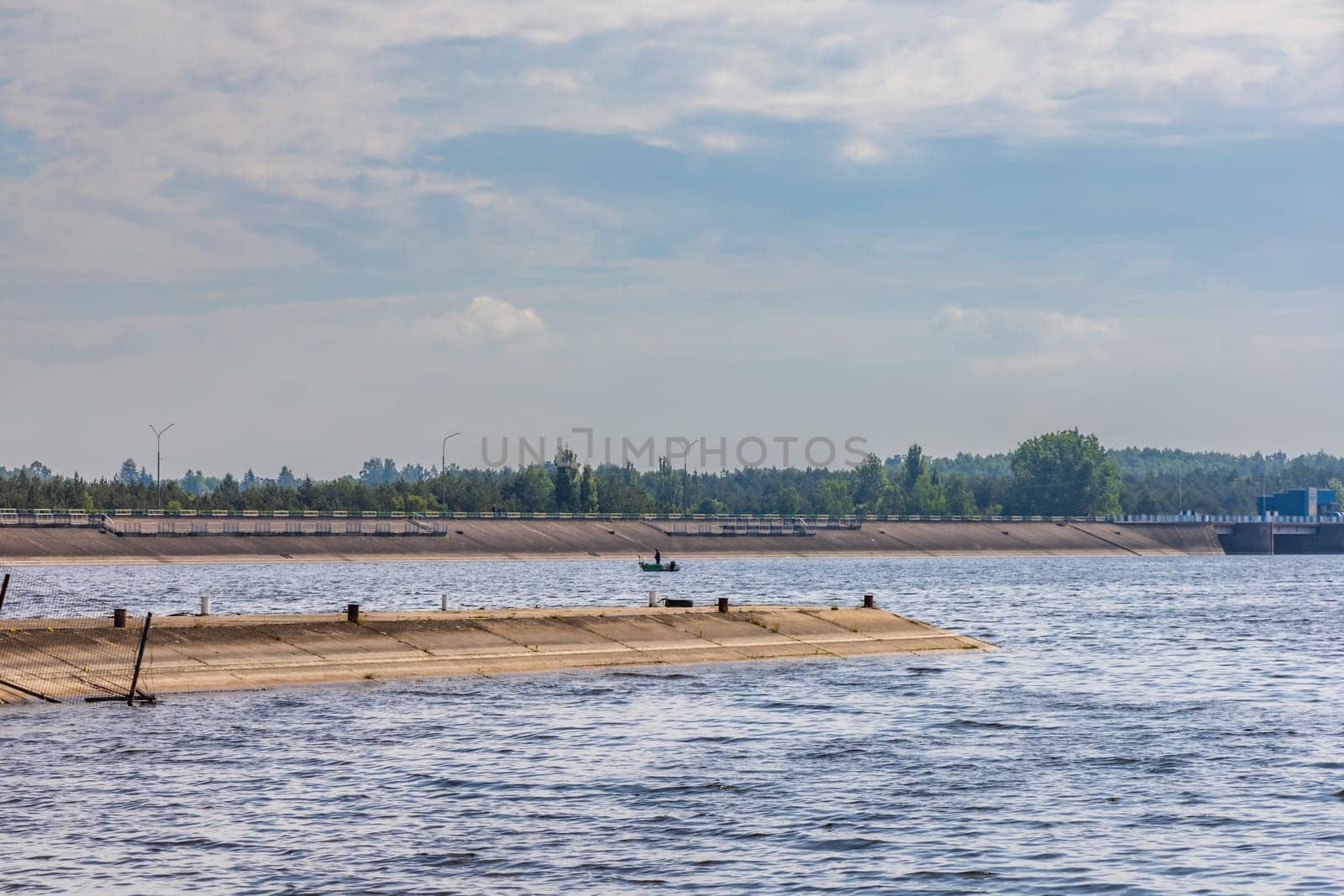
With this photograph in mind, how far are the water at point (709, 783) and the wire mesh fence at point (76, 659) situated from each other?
2.20 meters

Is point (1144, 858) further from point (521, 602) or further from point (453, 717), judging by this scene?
point (521, 602)

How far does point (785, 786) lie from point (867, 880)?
28.6 ft

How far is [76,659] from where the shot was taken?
47.5 metres

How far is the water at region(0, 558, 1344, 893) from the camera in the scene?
2639 centimetres

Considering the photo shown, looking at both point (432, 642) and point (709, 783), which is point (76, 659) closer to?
point (432, 642)

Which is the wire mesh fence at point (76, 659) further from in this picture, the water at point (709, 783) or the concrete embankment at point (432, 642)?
the water at point (709, 783)

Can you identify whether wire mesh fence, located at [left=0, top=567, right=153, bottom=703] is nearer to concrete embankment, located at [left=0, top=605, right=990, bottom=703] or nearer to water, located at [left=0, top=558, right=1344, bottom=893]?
concrete embankment, located at [left=0, top=605, right=990, bottom=703]

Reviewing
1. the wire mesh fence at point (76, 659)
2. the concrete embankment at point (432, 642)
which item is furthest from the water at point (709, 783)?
the wire mesh fence at point (76, 659)

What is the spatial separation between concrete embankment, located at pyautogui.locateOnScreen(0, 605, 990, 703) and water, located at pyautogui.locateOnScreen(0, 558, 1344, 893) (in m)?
1.64

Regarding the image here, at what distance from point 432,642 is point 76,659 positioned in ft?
38.6

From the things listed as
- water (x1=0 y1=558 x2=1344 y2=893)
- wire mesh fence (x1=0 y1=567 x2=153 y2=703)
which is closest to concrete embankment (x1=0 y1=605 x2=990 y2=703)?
wire mesh fence (x1=0 y1=567 x2=153 y2=703)

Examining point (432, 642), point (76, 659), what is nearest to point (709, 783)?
point (432, 642)

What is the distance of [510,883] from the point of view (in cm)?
2548

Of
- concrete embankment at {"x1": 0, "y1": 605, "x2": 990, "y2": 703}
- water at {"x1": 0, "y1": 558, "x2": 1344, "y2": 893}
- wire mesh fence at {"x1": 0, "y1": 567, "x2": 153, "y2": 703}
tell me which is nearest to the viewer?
water at {"x1": 0, "y1": 558, "x2": 1344, "y2": 893}
